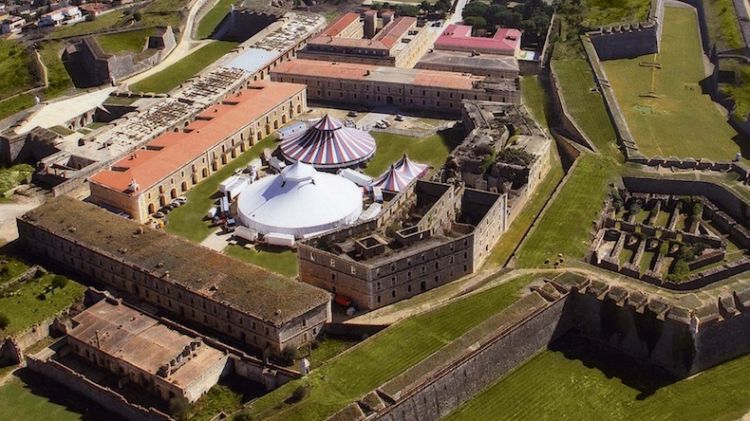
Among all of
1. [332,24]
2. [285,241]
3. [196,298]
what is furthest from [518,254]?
[332,24]

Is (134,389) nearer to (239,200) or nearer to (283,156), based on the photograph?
(239,200)

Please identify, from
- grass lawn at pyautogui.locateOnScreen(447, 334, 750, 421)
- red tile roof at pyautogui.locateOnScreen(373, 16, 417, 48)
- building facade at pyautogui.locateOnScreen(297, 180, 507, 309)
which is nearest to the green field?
red tile roof at pyautogui.locateOnScreen(373, 16, 417, 48)

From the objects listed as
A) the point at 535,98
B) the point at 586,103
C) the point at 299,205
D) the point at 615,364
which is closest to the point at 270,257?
the point at 299,205

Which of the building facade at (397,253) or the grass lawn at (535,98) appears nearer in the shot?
the building facade at (397,253)

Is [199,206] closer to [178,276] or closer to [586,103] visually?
[178,276]

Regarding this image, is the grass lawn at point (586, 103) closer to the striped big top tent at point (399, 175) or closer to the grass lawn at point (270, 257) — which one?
the striped big top tent at point (399, 175)

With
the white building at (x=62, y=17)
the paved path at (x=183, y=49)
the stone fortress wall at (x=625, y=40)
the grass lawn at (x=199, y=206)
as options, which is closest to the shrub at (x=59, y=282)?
the grass lawn at (x=199, y=206)
